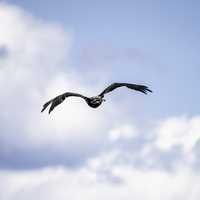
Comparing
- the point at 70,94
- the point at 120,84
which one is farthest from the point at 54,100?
the point at 120,84

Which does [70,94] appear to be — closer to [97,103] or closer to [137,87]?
[97,103]

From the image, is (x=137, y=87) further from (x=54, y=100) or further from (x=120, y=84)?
(x=54, y=100)

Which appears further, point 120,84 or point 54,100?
point 120,84

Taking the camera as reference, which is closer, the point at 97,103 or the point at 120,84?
the point at 97,103

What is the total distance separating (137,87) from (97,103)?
4732mm

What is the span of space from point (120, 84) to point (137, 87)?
7.97ft

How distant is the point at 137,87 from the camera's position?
6016 cm

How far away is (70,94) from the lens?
58.7 m

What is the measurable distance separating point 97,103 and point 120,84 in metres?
5.04

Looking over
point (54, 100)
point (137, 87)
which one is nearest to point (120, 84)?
point (137, 87)

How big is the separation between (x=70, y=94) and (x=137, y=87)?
21.6 ft

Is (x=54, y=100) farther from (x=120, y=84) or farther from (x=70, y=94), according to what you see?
(x=120, y=84)

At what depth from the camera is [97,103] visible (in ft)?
190

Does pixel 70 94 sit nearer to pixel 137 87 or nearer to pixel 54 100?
pixel 54 100
